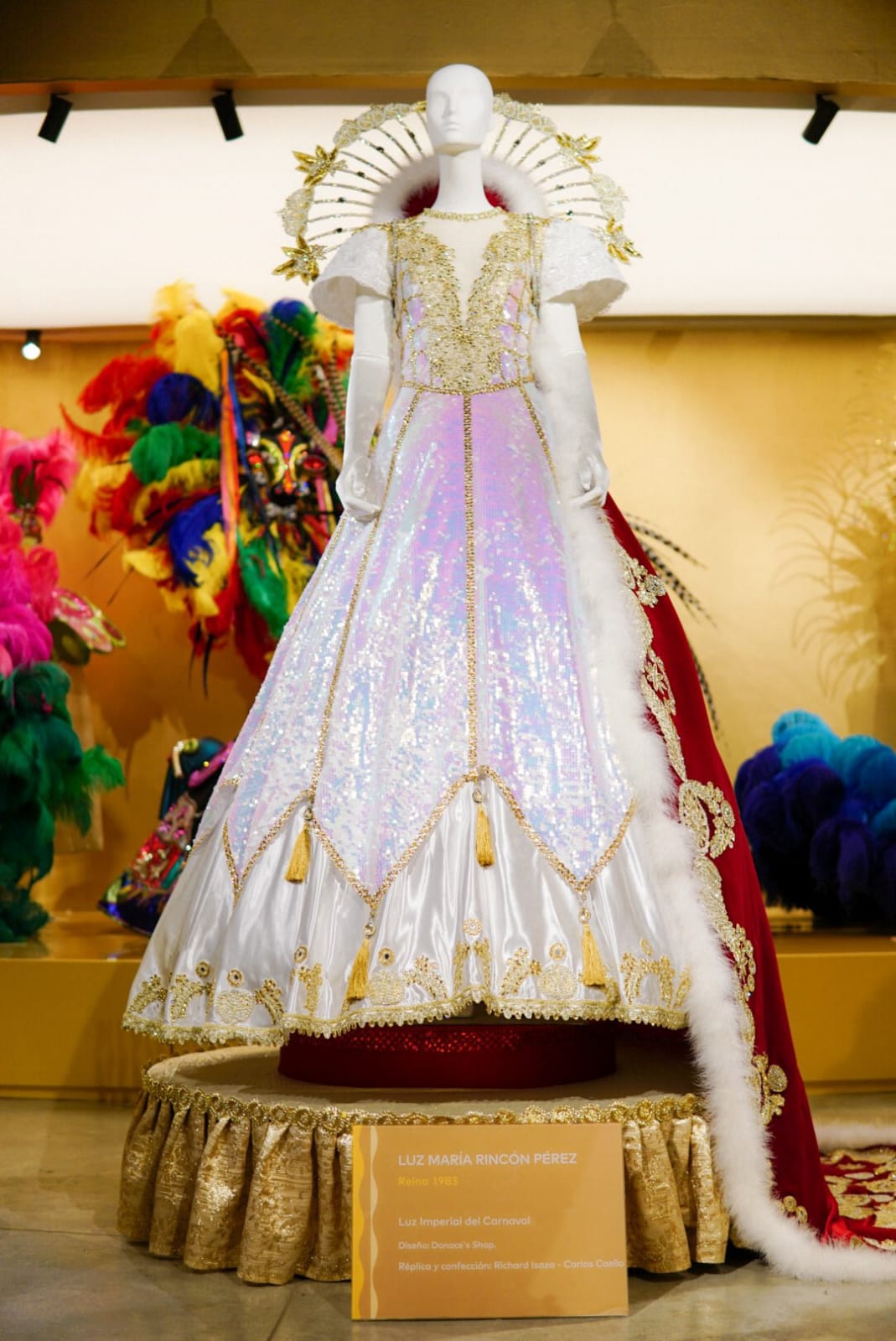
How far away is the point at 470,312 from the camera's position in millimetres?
2707

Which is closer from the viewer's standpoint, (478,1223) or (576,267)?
(478,1223)

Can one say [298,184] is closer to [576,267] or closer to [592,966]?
[576,267]

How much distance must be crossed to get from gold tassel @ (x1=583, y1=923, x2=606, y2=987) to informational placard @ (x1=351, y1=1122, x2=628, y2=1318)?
0.72 feet

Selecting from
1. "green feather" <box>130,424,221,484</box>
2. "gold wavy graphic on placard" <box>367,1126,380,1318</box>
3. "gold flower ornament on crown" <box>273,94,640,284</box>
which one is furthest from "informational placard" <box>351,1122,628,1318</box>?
"green feather" <box>130,424,221,484</box>

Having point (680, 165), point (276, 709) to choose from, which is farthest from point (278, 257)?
point (276, 709)

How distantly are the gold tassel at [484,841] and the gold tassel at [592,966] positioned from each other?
190mm

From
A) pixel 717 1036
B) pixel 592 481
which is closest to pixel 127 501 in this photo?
pixel 592 481

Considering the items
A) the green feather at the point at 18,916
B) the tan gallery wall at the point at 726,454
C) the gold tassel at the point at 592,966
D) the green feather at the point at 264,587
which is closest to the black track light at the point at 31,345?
the tan gallery wall at the point at 726,454

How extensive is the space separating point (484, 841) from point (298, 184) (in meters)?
2.86

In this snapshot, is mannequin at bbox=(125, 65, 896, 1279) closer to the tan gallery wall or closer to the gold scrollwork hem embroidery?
the gold scrollwork hem embroidery

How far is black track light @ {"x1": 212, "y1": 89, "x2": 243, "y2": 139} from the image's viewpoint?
387cm

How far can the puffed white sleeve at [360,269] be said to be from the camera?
108 inches

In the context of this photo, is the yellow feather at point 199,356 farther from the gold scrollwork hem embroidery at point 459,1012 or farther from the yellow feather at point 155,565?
the gold scrollwork hem embroidery at point 459,1012

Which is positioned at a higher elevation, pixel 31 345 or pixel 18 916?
pixel 31 345
